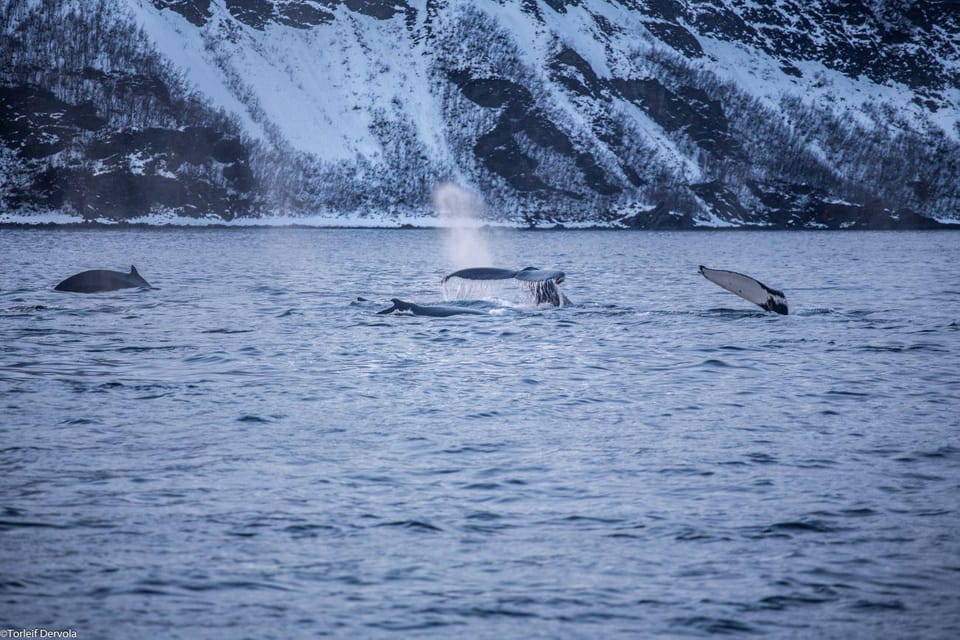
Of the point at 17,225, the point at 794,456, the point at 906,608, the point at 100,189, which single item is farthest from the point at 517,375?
the point at 100,189

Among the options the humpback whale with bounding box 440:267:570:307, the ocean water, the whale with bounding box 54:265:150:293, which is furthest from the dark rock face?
the ocean water

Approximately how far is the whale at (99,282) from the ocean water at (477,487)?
13.4m

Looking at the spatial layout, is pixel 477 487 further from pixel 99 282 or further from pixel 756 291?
pixel 99 282

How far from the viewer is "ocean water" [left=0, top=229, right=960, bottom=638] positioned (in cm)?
836

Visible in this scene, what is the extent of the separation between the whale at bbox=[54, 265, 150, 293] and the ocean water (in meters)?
13.4

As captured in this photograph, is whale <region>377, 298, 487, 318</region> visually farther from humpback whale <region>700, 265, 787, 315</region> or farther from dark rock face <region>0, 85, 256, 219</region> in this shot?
dark rock face <region>0, 85, 256, 219</region>

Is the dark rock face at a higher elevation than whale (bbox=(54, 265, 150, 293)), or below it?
higher

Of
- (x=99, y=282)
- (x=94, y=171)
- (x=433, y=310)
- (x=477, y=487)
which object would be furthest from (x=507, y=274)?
(x=94, y=171)

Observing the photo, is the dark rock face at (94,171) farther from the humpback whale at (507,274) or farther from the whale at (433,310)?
the humpback whale at (507,274)

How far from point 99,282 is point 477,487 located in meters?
30.1

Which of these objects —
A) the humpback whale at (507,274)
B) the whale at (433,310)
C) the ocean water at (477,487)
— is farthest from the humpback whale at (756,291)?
the whale at (433,310)

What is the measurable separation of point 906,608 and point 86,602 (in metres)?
6.01

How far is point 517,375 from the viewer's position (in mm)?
19953

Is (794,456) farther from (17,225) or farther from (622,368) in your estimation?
(17,225)
